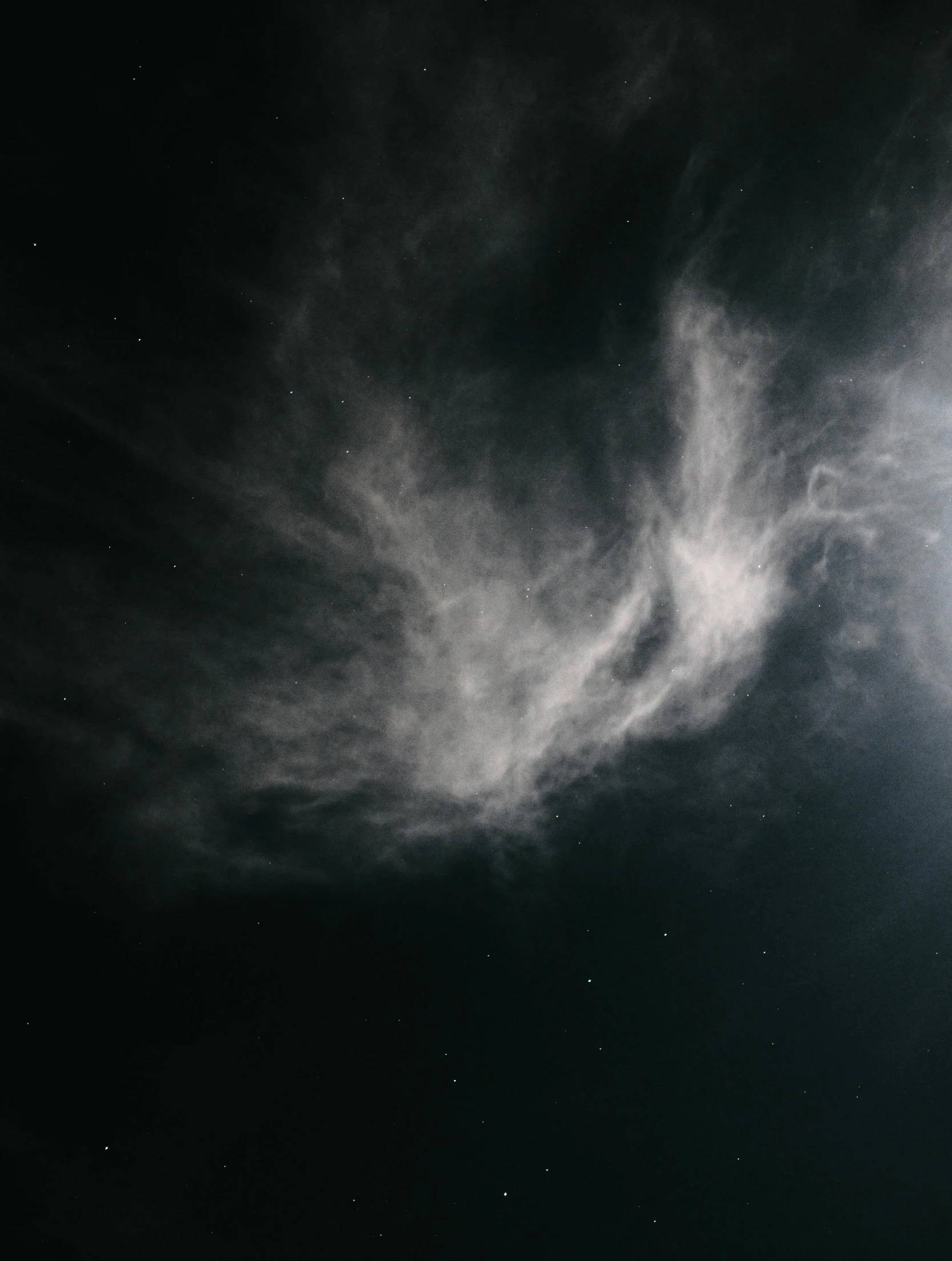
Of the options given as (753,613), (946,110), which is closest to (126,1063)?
(753,613)

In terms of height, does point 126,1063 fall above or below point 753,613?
below

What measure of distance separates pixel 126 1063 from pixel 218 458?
765cm

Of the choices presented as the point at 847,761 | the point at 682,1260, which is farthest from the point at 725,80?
the point at 682,1260

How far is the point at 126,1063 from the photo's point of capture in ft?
Answer: 35.2

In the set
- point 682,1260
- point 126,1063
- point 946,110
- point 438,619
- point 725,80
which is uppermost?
point 725,80

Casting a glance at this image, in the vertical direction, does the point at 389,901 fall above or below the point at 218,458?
below

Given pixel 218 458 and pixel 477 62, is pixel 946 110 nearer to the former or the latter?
pixel 477 62

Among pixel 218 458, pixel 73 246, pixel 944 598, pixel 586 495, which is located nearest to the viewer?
pixel 73 246

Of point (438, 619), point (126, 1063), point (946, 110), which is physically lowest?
point (126, 1063)

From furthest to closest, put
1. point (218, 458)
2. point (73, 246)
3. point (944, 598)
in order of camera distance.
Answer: point (944, 598), point (218, 458), point (73, 246)

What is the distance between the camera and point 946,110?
9.97 meters

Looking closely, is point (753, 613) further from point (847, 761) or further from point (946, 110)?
point (946, 110)

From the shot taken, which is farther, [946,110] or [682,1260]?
[682,1260]

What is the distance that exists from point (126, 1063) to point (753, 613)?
997 centimetres
